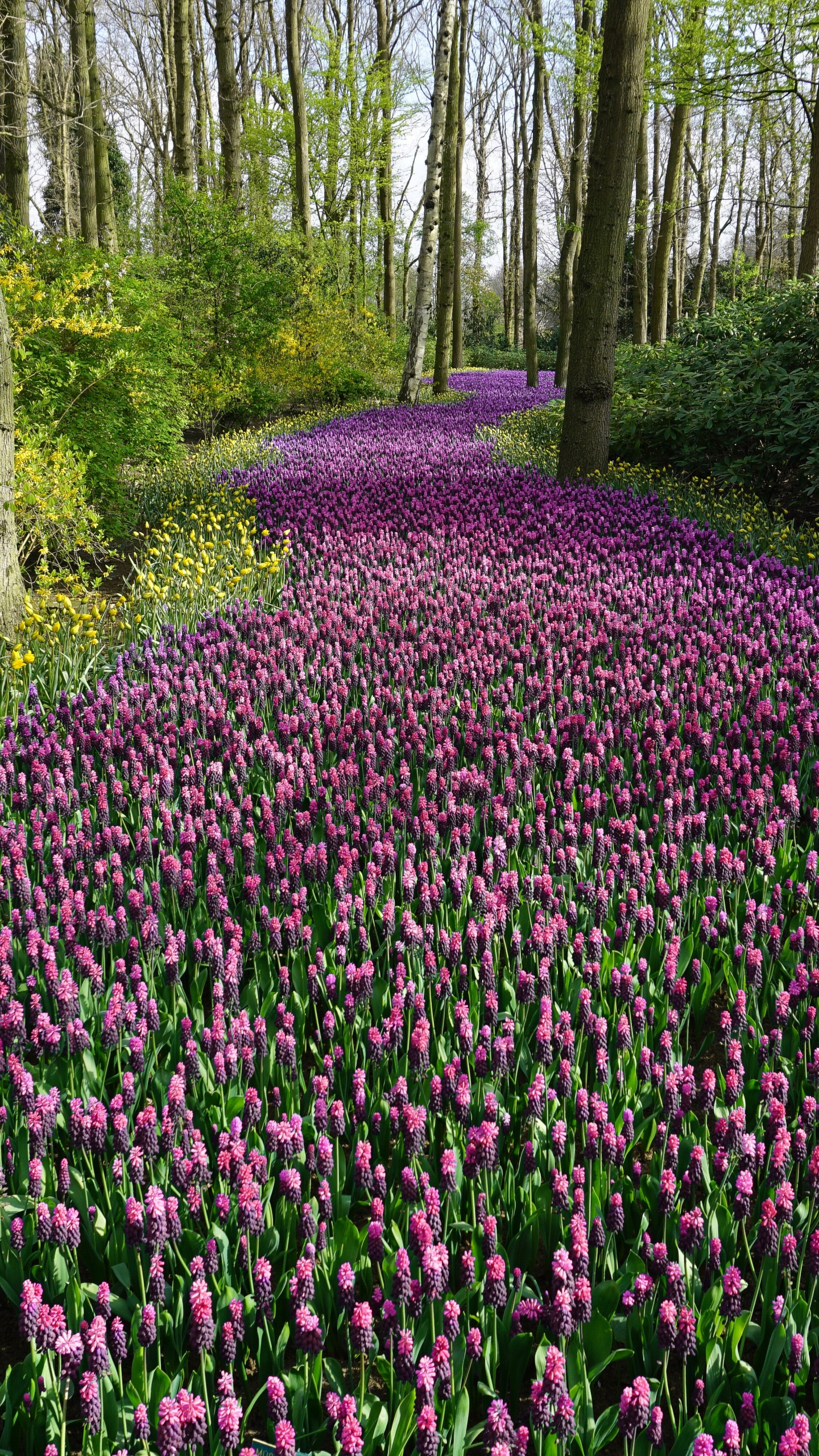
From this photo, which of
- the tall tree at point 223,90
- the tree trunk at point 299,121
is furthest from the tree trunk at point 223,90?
the tree trunk at point 299,121

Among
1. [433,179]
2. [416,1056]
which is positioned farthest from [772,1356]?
[433,179]

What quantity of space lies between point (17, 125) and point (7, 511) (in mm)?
9098

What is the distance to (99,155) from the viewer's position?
1538 centimetres

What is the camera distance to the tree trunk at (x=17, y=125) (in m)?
12.1

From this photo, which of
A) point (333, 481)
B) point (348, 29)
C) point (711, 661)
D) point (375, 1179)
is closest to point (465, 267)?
point (348, 29)

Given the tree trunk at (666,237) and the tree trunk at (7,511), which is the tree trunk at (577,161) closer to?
the tree trunk at (666,237)

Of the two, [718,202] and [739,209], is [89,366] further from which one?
[739,209]

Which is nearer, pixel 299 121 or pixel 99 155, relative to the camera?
pixel 99 155

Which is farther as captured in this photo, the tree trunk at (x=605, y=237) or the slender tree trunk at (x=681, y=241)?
the slender tree trunk at (x=681, y=241)

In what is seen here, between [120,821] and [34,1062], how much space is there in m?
1.25

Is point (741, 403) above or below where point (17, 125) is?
below

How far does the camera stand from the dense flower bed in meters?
1.72

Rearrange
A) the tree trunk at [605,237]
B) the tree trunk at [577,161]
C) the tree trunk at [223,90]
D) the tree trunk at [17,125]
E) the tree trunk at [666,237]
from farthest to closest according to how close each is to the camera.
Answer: the tree trunk at [223,90]
the tree trunk at [577,161]
the tree trunk at [666,237]
the tree trunk at [17,125]
the tree trunk at [605,237]

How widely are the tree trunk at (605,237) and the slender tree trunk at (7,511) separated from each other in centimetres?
555
